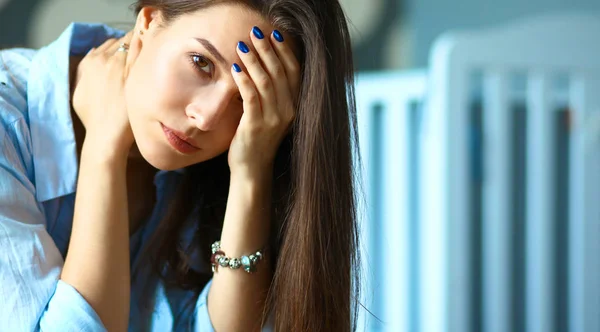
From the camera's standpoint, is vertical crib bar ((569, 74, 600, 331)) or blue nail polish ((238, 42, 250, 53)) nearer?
blue nail polish ((238, 42, 250, 53))

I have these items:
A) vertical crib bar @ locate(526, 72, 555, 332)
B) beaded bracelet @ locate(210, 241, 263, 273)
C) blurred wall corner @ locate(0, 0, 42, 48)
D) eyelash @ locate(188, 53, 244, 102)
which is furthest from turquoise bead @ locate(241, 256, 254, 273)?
blurred wall corner @ locate(0, 0, 42, 48)

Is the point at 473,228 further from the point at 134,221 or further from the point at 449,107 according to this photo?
the point at 134,221

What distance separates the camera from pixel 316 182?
33.1 inches

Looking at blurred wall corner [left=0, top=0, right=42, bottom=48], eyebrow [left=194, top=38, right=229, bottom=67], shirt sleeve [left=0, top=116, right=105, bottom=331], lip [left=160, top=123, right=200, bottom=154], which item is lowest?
shirt sleeve [left=0, top=116, right=105, bottom=331]

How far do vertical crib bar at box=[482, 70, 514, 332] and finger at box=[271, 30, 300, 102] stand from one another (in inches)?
33.0

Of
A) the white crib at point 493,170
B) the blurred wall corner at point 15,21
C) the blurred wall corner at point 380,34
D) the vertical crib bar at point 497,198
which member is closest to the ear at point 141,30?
the white crib at point 493,170

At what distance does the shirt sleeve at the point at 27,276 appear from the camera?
77 cm

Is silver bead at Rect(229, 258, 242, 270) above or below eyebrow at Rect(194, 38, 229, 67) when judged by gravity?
below

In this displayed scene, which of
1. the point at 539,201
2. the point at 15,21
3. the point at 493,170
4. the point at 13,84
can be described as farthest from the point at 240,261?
the point at 15,21

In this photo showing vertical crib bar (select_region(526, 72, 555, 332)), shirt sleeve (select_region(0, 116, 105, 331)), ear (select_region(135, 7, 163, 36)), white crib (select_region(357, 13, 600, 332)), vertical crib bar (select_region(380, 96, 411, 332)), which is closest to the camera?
shirt sleeve (select_region(0, 116, 105, 331))

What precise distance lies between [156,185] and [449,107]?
2.29 feet

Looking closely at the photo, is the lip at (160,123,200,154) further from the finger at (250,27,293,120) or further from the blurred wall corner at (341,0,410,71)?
the blurred wall corner at (341,0,410,71)

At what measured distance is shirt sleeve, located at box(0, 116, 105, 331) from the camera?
30.2 inches

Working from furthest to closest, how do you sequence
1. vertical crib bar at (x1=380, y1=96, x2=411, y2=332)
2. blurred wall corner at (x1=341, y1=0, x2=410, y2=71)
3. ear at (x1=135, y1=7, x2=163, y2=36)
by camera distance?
1. blurred wall corner at (x1=341, y1=0, x2=410, y2=71)
2. vertical crib bar at (x1=380, y1=96, x2=411, y2=332)
3. ear at (x1=135, y1=7, x2=163, y2=36)
